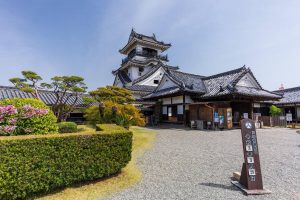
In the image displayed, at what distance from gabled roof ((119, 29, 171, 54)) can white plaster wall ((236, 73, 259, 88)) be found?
2016 centimetres

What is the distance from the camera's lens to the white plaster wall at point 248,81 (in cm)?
1877

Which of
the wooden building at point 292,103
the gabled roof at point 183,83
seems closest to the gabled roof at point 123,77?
the gabled roof at point 183,83

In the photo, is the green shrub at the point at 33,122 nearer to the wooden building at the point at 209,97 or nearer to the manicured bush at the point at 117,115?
the manicured bush at the point at 117,115

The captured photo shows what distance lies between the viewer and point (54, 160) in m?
3.95

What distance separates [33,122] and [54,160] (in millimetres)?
1974

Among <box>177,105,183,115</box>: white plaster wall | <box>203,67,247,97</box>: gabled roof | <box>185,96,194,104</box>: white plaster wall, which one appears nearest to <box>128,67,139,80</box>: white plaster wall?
<box>203,67,247,97</box>: gabled roof

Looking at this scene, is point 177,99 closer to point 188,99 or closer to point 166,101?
point 188,99

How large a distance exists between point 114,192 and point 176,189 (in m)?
1.44

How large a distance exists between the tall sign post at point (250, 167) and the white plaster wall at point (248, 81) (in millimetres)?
15676

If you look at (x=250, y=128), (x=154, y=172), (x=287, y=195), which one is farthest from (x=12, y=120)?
(x=287, y=195)

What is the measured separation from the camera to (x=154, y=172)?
534cm

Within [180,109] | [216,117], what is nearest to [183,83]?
[180,109]

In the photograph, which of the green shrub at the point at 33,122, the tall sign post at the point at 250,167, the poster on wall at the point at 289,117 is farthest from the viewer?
the poster on wall at the point at 289,117

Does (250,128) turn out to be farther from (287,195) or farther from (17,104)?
(17,104)
